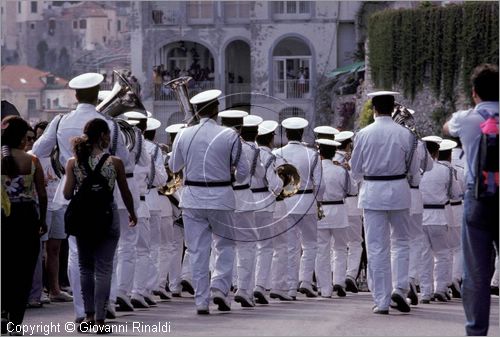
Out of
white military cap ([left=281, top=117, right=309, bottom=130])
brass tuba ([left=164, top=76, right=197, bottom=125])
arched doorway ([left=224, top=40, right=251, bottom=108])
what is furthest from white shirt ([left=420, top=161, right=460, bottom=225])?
arched doorway ([left=224, top=40, right=251, bottom=108])

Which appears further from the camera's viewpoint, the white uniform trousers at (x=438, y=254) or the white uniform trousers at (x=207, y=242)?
the white uniform trousers at (x=438, y=254)

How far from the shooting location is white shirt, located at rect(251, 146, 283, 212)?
19641 millimetres

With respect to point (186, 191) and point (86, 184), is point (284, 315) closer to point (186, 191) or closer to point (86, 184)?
point (186, 191)

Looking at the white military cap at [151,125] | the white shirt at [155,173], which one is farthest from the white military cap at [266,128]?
the white shirt at [155,173]

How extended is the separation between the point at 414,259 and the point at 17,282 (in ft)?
21.1

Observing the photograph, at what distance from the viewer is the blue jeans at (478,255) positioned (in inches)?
505

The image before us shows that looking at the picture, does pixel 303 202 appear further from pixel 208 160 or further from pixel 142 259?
pixel 208 160

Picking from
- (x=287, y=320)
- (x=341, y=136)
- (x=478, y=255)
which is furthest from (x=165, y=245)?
(x=478, y=255)

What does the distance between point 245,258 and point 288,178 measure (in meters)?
1.91

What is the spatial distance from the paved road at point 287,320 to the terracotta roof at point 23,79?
12540 centimetres

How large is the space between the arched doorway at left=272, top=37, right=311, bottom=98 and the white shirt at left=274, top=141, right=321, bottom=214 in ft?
209

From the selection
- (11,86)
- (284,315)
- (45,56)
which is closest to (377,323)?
(284,315)

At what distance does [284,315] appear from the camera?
17.0 m

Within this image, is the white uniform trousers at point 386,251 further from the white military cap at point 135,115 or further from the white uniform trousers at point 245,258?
the white military cap at point 135,115
